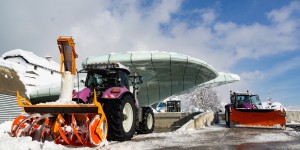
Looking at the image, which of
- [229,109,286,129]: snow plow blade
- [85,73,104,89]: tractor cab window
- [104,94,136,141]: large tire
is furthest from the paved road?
[229,109,286,129]: snow plow blade

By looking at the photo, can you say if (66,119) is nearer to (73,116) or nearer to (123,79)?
(73,116)

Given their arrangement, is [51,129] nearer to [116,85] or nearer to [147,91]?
[116,85]

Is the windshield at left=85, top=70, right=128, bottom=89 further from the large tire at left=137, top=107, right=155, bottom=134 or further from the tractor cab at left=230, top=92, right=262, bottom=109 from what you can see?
the tractor cab at left=230, top=92, right=262, bottom=109

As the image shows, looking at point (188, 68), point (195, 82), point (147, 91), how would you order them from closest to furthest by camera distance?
point (188, 68)
point (195, 82)
point (147, 91)

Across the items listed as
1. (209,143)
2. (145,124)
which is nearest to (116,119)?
(209,143)

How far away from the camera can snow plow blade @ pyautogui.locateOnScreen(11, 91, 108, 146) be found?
224 inches

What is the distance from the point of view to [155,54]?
25.9 meters

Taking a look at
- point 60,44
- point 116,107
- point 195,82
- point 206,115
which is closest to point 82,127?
point 116,107

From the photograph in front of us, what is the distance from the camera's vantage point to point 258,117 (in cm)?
1326

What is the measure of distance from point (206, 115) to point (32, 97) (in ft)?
87.7

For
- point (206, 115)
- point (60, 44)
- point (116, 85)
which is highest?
point (60, 44)

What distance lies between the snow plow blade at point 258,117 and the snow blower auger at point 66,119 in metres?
9.08

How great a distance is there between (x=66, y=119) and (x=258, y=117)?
9.75m

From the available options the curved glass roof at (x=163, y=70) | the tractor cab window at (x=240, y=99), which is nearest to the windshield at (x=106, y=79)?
the tractor cab window at (x=240, y=99)
